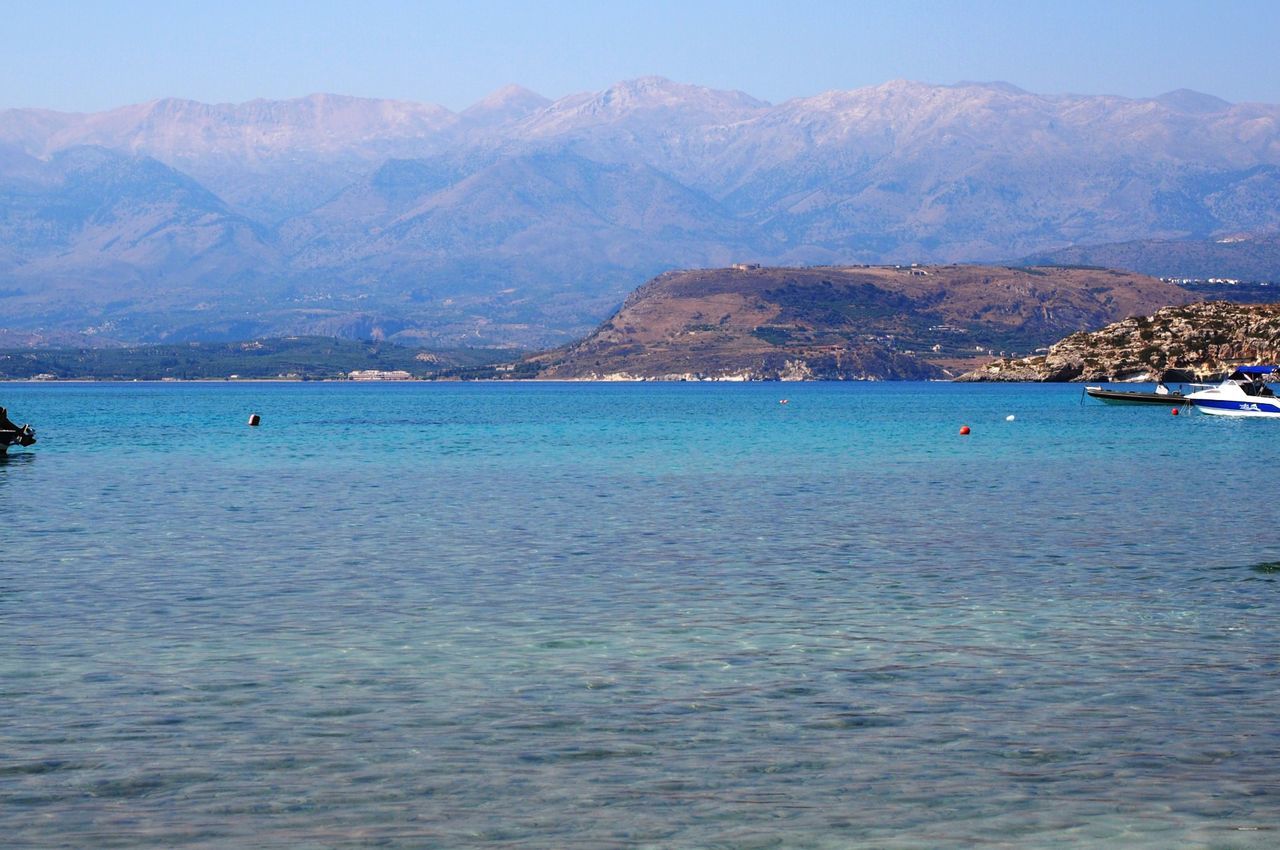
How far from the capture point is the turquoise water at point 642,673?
66.0ft

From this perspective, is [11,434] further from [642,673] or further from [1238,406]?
[1238,406]

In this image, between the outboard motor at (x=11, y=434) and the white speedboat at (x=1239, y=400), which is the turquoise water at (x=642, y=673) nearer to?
the outboard motor at (x=11, y=434)

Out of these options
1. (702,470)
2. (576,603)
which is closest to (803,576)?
(576,603)

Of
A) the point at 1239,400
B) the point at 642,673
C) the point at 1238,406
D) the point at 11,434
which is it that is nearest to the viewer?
the point at 642,673

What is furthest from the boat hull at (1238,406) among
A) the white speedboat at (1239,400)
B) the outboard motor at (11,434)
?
the outboard motor at (11,434)

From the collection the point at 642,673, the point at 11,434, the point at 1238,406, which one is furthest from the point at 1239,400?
the point at 642,673

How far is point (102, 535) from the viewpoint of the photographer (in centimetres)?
5288

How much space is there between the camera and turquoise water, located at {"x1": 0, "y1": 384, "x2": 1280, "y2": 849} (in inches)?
792

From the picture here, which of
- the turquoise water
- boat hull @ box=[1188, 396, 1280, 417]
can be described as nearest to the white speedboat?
boat hull @ box=[1188, 396, 1280, 417]

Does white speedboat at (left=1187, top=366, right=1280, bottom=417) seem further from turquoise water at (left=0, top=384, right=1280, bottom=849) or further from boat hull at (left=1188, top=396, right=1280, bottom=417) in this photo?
turquoise water at (left=0, top=384, right=1280, bottom=849)

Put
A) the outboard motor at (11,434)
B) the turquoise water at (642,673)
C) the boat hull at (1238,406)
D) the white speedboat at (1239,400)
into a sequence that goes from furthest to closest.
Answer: the white speedboat at (1239,400), the boat hull at (1238,406), the outboard motor at (11,434), the turquoise water at (642,673)

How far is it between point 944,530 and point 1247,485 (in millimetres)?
27389

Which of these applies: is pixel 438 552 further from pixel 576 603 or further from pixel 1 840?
pixel 1 840

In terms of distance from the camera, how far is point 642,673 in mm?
28828
